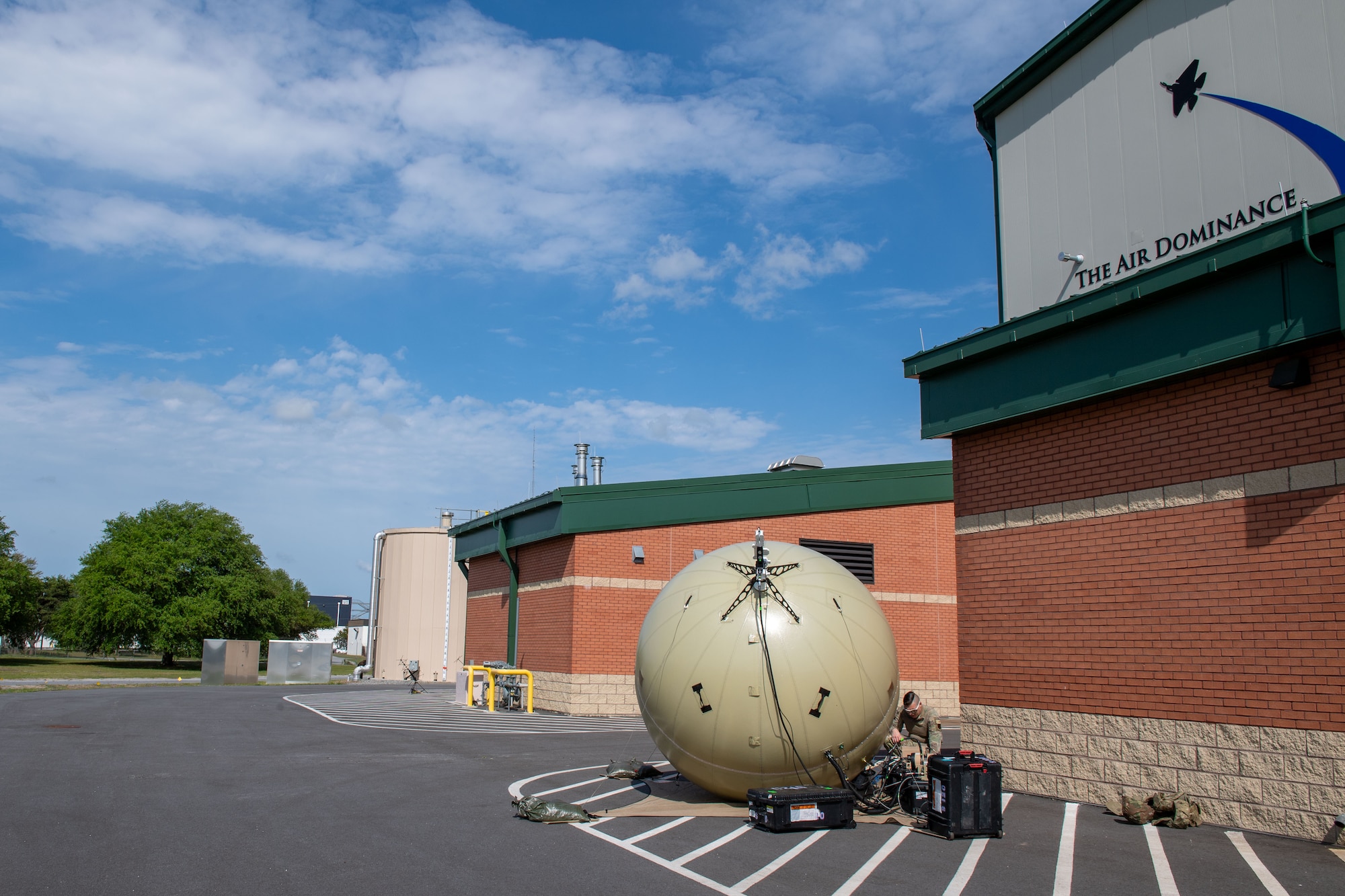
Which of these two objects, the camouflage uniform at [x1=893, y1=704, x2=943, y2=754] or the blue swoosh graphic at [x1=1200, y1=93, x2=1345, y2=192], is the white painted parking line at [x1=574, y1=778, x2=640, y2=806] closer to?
the camouflage uniform at [x1=893, y1=704, x2=943, y2=754]

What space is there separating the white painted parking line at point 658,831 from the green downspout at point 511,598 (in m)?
17.9

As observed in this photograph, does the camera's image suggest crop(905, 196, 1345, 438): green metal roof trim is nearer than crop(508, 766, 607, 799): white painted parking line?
Yes

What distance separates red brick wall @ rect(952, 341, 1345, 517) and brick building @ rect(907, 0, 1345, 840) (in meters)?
0.03

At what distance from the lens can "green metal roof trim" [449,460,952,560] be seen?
23.8m

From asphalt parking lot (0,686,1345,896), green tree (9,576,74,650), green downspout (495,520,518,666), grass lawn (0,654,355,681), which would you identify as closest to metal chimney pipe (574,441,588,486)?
green downspout (495,520,518,666)

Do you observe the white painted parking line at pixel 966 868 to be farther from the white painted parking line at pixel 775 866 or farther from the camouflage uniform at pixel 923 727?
the camouflage uniform at pixel 923 727

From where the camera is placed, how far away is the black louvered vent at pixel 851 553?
24.4m

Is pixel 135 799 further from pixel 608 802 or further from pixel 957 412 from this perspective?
pixel 957 412

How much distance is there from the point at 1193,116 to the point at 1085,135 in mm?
1625

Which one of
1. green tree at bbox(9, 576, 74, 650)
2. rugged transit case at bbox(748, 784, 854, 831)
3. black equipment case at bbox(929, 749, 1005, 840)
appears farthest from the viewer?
green tree at bbox(9, 576, 74, 650)

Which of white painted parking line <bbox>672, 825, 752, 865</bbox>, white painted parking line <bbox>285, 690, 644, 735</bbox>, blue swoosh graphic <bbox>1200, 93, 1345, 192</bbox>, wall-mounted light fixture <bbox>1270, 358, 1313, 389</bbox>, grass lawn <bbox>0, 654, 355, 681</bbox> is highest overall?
blue swoosh graphic <bbox>1200, 93, 1345, 192</bbox>

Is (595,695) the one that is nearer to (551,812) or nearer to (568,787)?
(568,787)

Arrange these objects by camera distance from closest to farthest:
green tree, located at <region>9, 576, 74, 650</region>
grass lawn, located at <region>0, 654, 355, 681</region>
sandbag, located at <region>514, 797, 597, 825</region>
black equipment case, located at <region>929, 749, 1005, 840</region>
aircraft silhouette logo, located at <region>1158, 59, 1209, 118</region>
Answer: black equipment case, located at <region>929, 749, 1005, 840</region> → sandbag, located at <region>514, 797, 597, 825</region> → aircraft silhouette logo, located at <region>1158, 59, 1209, 118</region> → grass lawn, located at <region>0, 654, 355, 681</region> → green tree, located at <region>9, 576, 74, 650</region>

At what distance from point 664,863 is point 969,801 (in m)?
3.20
